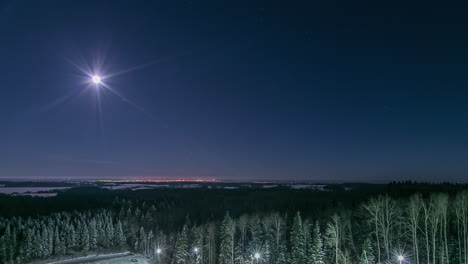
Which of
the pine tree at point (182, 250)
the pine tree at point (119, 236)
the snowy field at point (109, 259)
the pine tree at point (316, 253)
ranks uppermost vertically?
the pine tree at point (316, 253)

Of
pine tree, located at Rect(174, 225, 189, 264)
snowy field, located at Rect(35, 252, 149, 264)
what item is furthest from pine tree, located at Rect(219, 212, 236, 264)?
snowy field, located at Rect(35, 252, 149, 264)

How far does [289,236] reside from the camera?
184 ft

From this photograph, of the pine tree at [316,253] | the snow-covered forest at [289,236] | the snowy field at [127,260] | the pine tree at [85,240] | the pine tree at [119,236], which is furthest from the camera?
the pine tree at [119,236]

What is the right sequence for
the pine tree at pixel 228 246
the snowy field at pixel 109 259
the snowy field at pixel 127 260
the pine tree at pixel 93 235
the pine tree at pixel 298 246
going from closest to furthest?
the pine tree at pixel 298 246 → the pine tree at pixel 228 246 → the snowy field at pixel 127 260 → the snowy field at pixel 109 259 → the pine tree at pixel 93 235

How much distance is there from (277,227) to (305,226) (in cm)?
597

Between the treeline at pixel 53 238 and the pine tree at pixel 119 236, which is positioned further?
the pine tree at pixel 119 236

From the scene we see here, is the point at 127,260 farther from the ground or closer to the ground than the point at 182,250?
closer to the ground

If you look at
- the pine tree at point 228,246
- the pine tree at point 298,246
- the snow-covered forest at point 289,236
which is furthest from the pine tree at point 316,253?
the pine tree at point 228,246

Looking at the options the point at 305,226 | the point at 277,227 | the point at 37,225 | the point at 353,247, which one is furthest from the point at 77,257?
the point at 353,247

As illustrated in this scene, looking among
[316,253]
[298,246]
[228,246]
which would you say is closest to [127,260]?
[228,246]

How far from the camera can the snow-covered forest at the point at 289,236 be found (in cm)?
3744

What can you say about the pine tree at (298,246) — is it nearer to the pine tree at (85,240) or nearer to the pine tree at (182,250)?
the pine tree at (182,250)

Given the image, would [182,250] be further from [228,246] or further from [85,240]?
[85,240]

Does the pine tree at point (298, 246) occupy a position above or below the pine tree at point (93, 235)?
above
